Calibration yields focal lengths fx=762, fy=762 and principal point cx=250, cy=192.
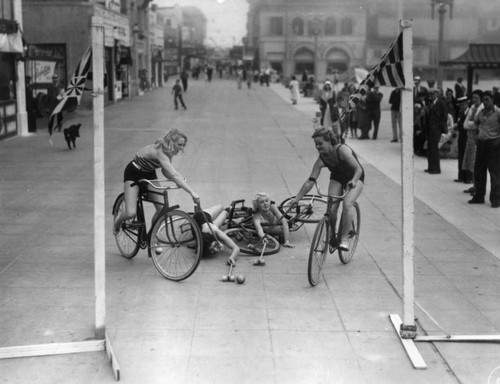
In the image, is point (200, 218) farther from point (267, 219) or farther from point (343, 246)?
point (343, 246)

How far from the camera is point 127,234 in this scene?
Result: 8.11 m

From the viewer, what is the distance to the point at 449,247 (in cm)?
895

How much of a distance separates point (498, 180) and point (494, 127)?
2.64ft

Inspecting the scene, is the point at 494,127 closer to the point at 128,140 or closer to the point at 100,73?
the point at 100,73

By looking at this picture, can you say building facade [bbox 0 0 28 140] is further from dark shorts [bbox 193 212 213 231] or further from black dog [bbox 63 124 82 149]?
dark shorts [bbox 193 212 213 231]

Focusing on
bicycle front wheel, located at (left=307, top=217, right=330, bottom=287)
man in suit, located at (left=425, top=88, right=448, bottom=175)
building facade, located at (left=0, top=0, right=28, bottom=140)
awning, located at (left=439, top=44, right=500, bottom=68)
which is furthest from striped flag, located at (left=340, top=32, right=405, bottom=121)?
building facade, located at (left=0, top=0, right=28, bottom=140)

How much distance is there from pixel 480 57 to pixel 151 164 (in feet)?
46.6

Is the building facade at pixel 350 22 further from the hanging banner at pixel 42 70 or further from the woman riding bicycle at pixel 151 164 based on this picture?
the hanging banner at pixel 42 70

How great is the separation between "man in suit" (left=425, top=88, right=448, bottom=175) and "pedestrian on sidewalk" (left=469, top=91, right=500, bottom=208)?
297 cm

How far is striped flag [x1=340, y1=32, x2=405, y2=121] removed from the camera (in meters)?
5.59

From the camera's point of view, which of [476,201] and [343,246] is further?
[476,201]

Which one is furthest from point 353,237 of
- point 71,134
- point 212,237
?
point 71,134

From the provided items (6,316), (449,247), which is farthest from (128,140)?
(6,316)

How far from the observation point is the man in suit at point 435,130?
14.6 metres
